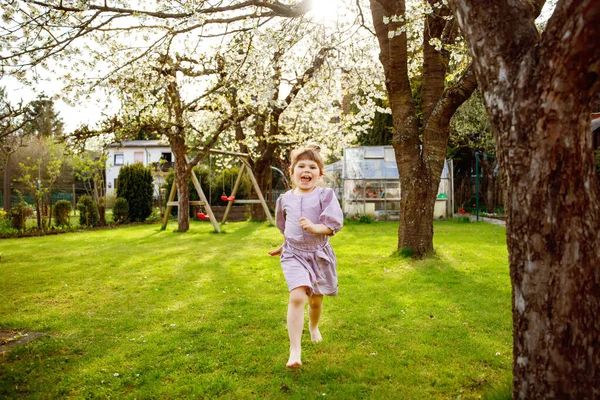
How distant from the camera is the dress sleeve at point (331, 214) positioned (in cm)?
376

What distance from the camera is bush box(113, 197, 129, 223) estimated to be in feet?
58.2

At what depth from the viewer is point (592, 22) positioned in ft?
6.19

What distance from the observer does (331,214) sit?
378cm

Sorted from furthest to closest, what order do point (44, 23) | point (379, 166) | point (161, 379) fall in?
point (379, 166) → point (44, 23) → point (161, 379)

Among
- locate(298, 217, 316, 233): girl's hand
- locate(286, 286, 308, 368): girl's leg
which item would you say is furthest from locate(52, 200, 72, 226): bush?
locate(286, 286, 308, 368): girl's leg

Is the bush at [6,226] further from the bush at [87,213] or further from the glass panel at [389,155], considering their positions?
the glass panel at [389,155]

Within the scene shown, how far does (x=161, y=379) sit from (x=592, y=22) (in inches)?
127

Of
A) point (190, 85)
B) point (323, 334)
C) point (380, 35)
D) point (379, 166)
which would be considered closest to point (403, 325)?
point (323, 334)

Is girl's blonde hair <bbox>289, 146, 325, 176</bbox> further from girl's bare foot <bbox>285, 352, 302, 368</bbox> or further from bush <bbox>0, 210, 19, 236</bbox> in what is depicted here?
bush <bbox>0, 210, 19, 236</bbox>

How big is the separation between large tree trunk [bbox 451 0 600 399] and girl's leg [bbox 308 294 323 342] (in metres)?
1.81

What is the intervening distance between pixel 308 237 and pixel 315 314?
67 cm

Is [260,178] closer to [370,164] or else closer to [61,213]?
[370,164]

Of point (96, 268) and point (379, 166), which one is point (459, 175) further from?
point (96, 268)

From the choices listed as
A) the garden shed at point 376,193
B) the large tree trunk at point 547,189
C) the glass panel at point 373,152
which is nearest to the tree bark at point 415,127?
the large tree trunk at point 547,189
